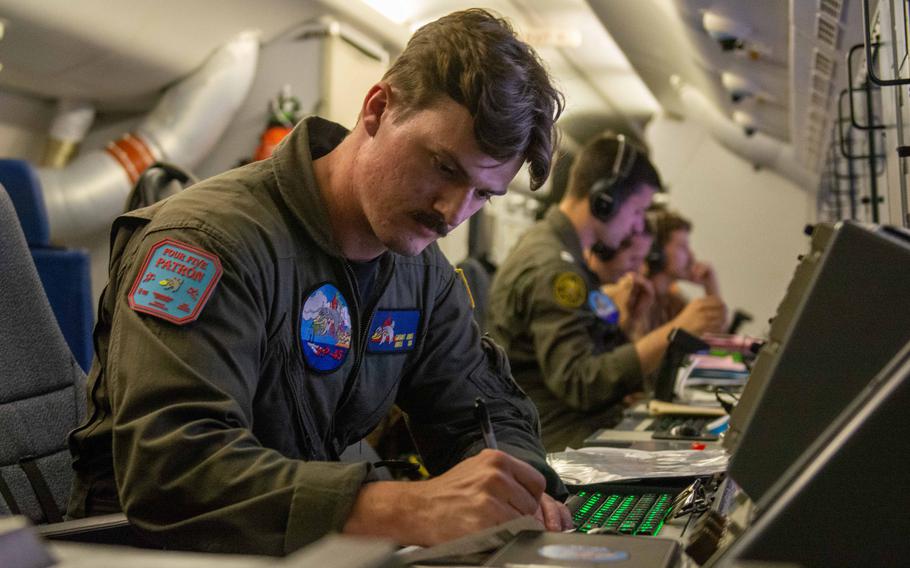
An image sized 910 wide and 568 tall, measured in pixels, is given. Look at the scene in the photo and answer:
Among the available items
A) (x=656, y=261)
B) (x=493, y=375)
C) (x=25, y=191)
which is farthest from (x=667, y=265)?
(x=25, y=191)

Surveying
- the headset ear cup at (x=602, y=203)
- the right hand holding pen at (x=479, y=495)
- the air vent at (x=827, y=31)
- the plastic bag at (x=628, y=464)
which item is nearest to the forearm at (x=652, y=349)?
the headset ear cup at (x=602, y=203)

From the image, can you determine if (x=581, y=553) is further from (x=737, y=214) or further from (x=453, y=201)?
(x=737, y=214)

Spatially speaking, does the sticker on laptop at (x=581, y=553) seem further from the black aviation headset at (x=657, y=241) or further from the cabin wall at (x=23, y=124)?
the cabin wall at (x=23, y=124)

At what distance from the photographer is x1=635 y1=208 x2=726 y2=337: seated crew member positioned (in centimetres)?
513

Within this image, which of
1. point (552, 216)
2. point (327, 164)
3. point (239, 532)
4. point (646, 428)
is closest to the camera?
point (239, 532)

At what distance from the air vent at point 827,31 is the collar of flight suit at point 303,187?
214 cm

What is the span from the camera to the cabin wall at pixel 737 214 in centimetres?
885

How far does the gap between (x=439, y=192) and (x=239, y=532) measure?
52cm

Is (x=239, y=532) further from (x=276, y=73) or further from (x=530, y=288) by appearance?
(x=276, y=73)

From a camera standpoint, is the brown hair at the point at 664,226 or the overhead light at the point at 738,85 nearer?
the overhead light at the point at 738,85

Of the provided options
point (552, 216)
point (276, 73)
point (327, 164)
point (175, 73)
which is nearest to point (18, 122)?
point (175, 73)

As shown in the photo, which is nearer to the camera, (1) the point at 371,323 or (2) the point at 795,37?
(1) the point at 371,323

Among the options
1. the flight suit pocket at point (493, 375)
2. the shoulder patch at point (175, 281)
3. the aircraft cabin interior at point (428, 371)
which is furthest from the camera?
the flight suit pocket at point (493, 375)

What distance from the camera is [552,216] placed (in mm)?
2951
